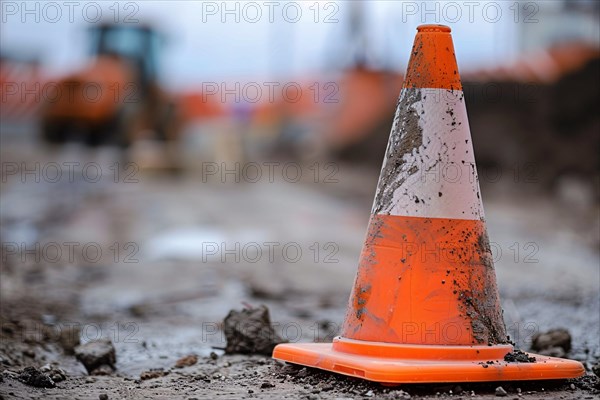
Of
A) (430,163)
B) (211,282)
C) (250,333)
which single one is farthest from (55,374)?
(211,282)

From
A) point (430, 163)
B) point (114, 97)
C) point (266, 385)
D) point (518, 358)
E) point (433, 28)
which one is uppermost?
point (114, 97)

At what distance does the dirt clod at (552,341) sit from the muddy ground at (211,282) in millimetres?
68

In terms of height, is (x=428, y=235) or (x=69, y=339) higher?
(x=428, y=235)

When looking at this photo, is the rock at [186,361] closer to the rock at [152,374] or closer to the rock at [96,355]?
the rock at [152,374]

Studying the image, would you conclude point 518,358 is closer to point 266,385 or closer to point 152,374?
point 266,385

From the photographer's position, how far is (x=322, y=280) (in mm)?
6895

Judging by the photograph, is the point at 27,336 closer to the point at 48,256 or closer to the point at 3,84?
the point at 48,256

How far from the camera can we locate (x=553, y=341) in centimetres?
409

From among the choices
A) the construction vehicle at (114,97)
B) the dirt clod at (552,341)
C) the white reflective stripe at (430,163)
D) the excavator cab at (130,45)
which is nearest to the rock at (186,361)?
the white reflective stripe at (430,163)

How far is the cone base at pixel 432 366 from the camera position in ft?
9.70

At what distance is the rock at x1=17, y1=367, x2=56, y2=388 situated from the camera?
3326mm

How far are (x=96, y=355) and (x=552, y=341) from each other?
6.61 ft

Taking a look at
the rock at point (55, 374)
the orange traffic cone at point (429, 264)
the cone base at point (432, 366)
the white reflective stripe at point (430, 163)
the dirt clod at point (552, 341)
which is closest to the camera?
the cone base at point (432, 366)

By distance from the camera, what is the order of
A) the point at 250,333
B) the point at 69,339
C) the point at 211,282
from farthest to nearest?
1. the point at 211,282
2. the point at 69,339
3. the point at 250,333
